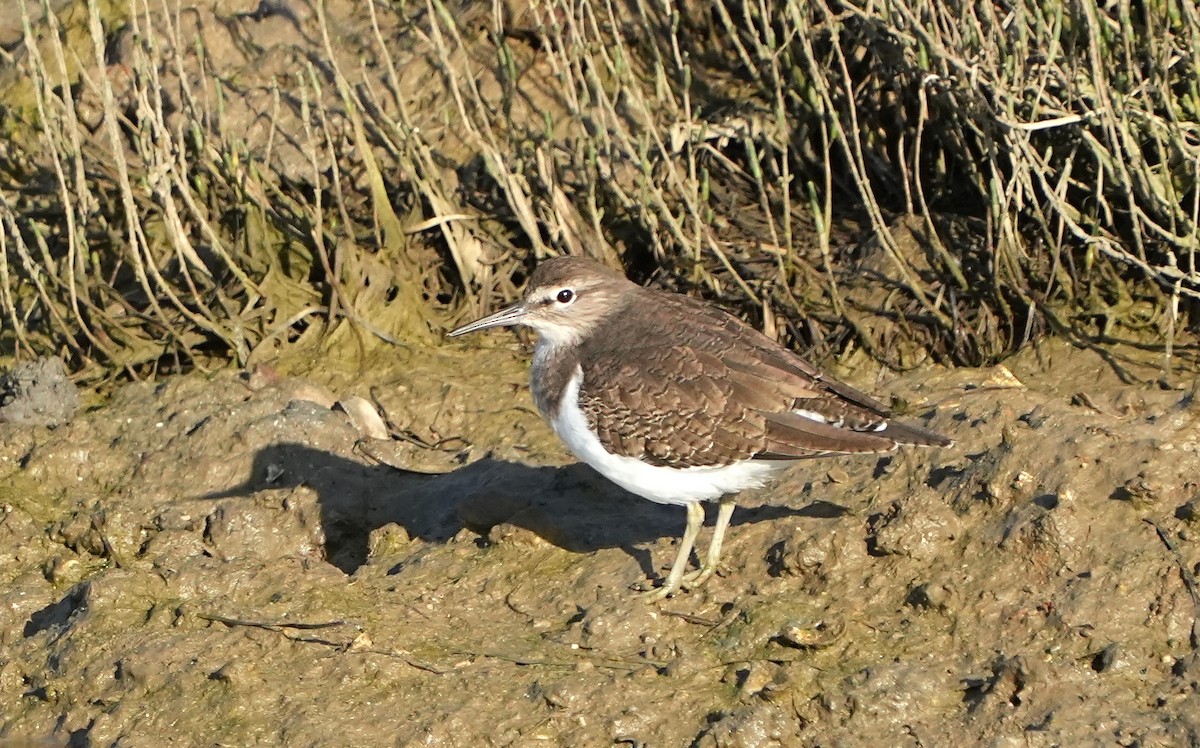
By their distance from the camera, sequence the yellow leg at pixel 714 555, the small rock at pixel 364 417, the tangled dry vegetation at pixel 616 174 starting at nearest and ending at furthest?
1. the yellow leg at pixel 714 555
2. the tangled dry vegetation at pixel 616 174
3. the small rock at pixel 364 417

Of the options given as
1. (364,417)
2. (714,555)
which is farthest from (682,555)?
(364,417)

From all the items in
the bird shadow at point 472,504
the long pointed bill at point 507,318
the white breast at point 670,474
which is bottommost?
the bird shadow at point 472,504

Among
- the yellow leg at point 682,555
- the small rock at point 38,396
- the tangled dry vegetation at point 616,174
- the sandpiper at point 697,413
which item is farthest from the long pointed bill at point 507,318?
the small rock at point 38,396

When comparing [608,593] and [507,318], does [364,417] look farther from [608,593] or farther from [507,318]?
[608,593]

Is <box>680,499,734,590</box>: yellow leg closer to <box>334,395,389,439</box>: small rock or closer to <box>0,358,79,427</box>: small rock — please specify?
<box>334,395,389,439</box>: small rock

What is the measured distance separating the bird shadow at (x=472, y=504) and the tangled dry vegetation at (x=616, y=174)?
1.21 m

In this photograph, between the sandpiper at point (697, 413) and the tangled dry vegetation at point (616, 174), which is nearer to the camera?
the sandpiper at point (697, 413)

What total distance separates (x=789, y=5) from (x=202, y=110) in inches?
158

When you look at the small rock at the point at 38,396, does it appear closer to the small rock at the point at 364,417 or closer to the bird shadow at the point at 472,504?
the bird shadow at the point at 472,504

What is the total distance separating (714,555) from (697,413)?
66cm

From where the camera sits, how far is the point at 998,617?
5625mm

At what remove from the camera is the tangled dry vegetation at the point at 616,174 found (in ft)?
24.6

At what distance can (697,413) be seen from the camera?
20.1ft

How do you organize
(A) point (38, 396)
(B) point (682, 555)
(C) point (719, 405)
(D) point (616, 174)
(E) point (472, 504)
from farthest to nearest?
(D) point (616, 174) < (A) point (38, 396) < (E) point (472, 504) < (B) point (682, 555) < (C) point (719, 405)
